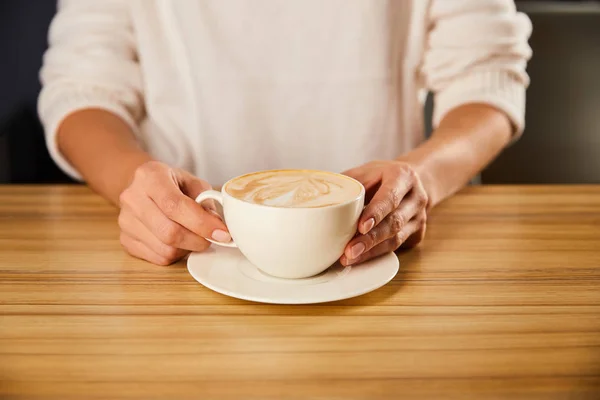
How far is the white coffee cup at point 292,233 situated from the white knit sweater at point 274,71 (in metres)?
0.59

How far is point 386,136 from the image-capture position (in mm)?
1318

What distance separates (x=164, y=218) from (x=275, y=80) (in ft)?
1.82

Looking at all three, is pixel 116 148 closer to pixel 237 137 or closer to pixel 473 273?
pixel 237 137

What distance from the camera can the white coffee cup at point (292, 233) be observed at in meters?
0.64

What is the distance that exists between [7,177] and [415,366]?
1.45 metres

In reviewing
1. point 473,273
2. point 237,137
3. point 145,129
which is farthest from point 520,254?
point 145,129

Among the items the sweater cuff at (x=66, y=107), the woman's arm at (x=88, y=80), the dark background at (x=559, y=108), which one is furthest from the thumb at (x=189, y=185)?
the dark background at (x=559, y=108)

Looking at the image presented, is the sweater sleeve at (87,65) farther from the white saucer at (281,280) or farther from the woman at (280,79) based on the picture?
the white saucer at (281,280)

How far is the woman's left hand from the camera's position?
2.33 feet

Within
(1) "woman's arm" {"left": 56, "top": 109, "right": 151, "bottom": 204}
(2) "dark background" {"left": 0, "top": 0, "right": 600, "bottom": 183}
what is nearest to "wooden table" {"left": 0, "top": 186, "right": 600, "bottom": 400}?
(1) "woman's arm" {"left": 56, "top": 109, "right": 151, "bottom": 204}

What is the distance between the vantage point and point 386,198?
745 millimetres

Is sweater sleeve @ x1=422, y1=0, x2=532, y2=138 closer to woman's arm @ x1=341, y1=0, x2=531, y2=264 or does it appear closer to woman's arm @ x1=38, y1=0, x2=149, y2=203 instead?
woman's arm @ x1=341, y1=0, x2=531, y2=264

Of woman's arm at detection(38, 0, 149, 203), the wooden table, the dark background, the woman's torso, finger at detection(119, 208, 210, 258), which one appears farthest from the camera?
the dark background

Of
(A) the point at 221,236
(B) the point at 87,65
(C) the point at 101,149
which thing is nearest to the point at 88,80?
(B) the point at 87,65
